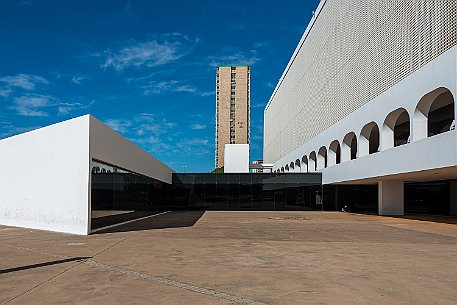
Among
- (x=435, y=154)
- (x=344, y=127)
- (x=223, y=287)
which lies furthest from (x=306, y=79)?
(x=223, y=287)

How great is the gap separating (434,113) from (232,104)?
12838cm

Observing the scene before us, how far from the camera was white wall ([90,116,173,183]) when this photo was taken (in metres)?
17.2

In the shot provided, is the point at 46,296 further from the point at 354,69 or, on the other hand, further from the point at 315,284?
the point at 354,69

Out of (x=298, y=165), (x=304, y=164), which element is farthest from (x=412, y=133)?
(x=298, y=165)

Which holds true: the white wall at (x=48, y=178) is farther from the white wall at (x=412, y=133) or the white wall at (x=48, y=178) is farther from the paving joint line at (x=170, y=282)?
the white wall at (x=412, y=133)

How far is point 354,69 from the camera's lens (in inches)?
1371

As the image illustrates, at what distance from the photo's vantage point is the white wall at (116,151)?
17156 mm

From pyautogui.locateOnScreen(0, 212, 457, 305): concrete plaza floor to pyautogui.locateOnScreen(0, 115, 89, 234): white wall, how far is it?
2.30 meters

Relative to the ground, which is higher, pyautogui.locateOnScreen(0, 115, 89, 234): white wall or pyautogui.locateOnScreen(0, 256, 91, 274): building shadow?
pyautogui.locateOnScreen(0, 115, 89, 234): white wall

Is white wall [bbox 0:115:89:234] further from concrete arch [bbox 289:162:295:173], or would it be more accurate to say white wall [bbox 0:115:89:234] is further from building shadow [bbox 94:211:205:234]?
concrete arch [bbox 289:162:295:173]

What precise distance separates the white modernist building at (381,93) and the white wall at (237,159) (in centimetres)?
1335

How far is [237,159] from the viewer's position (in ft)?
228

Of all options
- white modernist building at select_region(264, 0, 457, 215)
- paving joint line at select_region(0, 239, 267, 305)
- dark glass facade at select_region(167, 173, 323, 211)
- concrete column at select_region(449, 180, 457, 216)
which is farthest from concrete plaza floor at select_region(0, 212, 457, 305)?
dark glass facade at select_region(167, 173, 323, 211)

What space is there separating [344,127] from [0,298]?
32632 millimetres
